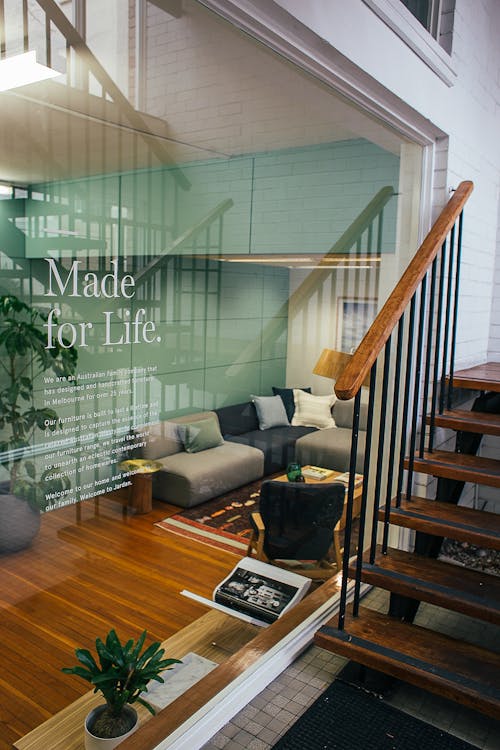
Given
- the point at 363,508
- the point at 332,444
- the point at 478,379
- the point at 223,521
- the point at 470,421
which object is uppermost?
the point at 478,379

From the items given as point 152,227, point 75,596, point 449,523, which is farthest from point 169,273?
point 449,523

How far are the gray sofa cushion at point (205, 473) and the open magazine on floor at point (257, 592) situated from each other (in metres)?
0.31

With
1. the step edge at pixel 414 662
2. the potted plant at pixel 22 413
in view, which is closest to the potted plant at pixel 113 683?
the potted plant at pixel 22 413

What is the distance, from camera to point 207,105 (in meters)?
1.91

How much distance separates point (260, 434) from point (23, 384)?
3.91ft

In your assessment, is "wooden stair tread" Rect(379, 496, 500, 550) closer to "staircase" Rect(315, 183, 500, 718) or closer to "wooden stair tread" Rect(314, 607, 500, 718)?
"staircase" Rect(315, 183, 500, 718)

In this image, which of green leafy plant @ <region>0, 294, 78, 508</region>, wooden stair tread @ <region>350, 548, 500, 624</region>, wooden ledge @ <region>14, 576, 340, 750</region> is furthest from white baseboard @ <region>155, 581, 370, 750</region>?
green leafy plant @ <region>0, 294, 78, 508</region>

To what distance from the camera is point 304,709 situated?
2037 mm

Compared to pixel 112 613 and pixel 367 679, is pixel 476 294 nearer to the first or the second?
pixel 367 679

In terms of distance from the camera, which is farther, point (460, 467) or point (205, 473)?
point (460, 467)

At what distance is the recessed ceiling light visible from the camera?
132 centimetres

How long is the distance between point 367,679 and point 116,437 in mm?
1271

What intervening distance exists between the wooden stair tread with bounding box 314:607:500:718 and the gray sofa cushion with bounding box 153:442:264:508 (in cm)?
62

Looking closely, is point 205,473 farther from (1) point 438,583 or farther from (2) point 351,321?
(2) point 351,321
